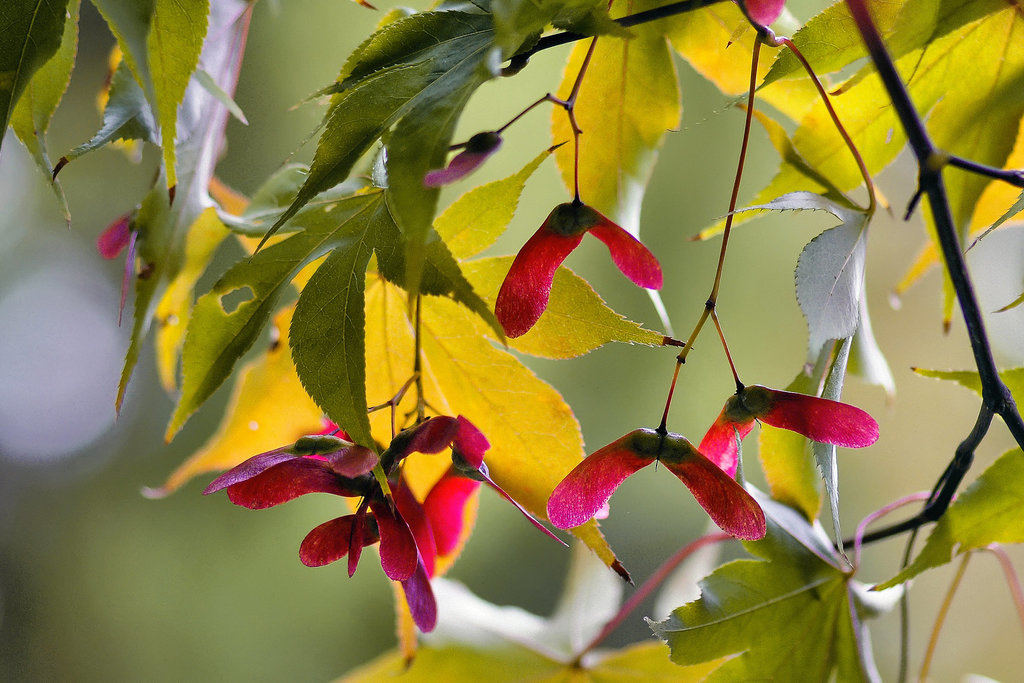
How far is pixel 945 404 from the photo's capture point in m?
1.13

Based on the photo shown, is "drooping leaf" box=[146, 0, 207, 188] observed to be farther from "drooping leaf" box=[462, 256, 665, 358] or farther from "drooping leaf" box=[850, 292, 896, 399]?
"drooping leaf" box=[850, 292, 896, 399]

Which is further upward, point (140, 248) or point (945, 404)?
point (140, 248)

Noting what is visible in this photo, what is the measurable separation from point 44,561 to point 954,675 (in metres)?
1.45

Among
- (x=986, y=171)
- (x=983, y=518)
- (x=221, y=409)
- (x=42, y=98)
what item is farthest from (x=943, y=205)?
(x=221, y=409)

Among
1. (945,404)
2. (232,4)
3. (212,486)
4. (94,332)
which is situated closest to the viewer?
(212,486)

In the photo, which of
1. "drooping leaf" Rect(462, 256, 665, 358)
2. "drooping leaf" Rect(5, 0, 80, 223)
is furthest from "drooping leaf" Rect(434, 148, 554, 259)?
"drooping leaf" Rect(5, 0, 80, 223)

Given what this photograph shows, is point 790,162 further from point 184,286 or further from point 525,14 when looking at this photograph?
point 184,286

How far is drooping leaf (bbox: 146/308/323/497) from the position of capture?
33 cm

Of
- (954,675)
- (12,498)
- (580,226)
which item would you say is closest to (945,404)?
(954,675)

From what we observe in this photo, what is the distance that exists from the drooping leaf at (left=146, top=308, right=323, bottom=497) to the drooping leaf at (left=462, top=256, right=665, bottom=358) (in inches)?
5.2

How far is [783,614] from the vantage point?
0.86ft

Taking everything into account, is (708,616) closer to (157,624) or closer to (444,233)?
(444,233)

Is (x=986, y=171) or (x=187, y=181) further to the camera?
(x=187, y=181)

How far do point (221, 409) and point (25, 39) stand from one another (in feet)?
3.48
